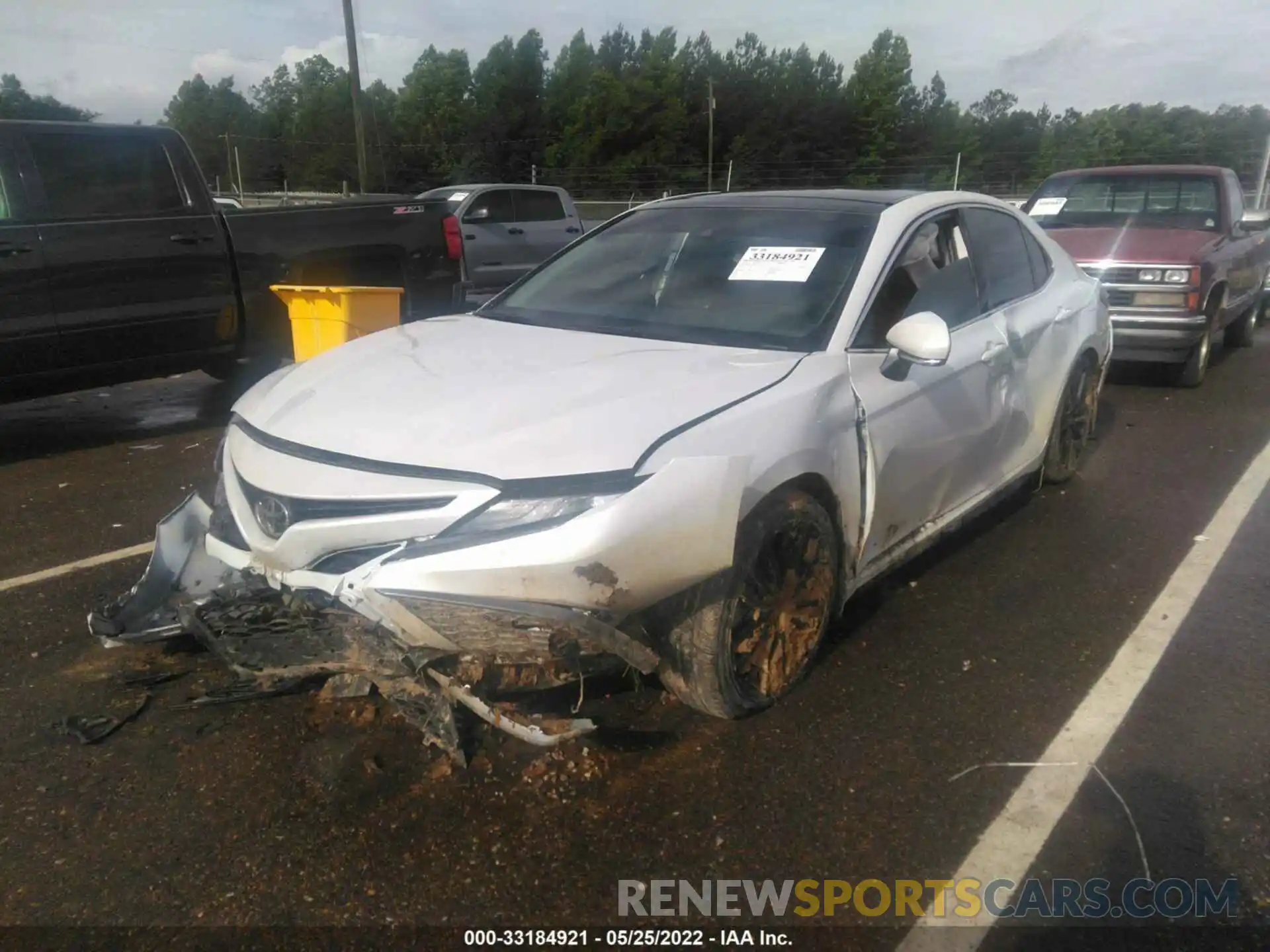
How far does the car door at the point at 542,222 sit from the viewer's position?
566 inches

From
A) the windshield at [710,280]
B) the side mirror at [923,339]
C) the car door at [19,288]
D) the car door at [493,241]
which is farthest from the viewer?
the car door at [493,241]

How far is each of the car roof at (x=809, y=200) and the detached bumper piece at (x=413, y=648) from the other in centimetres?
212

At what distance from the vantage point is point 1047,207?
376 inches

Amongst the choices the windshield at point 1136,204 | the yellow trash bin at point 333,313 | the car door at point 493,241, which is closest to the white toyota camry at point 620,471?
the yellow trash bin at point 333,313

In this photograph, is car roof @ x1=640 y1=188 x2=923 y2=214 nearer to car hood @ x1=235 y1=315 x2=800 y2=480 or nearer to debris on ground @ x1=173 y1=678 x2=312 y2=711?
car hood @ x1=235 y1=315 x2=800 y2=480

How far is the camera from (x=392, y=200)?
26.6 ft

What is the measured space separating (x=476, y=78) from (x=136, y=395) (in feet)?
210

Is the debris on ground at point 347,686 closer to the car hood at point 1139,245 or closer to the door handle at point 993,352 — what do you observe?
the door handle at point 993,352

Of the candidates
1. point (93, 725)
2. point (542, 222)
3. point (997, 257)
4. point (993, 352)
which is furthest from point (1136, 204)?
point (93, 725)

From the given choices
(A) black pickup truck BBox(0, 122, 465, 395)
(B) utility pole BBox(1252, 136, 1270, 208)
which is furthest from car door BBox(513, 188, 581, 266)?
(B) utility pole BBox(1252, 136, 1270, 208)

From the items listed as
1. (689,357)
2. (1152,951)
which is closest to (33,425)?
(689,357)

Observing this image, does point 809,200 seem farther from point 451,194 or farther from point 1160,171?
point 451,194

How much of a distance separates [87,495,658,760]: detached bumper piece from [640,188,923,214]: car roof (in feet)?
6.94

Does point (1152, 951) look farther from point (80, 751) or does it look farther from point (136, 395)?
point (136, 395)
